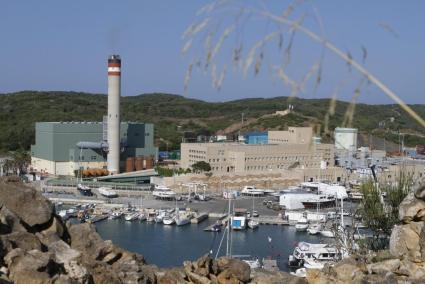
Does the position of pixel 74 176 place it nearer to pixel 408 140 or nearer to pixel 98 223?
pixel 98 223

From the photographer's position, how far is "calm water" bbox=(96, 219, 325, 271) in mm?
17859

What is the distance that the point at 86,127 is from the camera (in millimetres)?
33250

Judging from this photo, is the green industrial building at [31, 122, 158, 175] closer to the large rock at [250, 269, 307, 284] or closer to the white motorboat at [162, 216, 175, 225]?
→ the white motorboat at [162, 216, 175, 225]

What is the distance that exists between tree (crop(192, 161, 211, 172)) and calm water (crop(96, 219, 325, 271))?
24.5 ft

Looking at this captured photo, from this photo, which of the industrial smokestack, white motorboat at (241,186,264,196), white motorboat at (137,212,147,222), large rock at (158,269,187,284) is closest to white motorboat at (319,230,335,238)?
white motorboat at (137,212,147,222)

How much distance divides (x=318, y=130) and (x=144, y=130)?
3365 centimetres

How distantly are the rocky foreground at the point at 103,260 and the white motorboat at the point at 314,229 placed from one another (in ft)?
49.8

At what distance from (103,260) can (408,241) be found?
9.00ft

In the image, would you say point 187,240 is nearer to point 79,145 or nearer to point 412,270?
point 79,145

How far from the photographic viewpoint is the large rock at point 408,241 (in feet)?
19.0

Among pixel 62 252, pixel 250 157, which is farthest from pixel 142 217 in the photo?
pixel 62 252

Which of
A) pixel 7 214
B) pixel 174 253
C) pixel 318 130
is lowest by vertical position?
pixel 174 253

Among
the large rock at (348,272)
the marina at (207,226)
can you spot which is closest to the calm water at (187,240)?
the marina at (207,226)

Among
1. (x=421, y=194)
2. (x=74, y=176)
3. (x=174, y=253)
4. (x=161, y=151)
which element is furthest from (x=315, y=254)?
(x=161, y=151)
